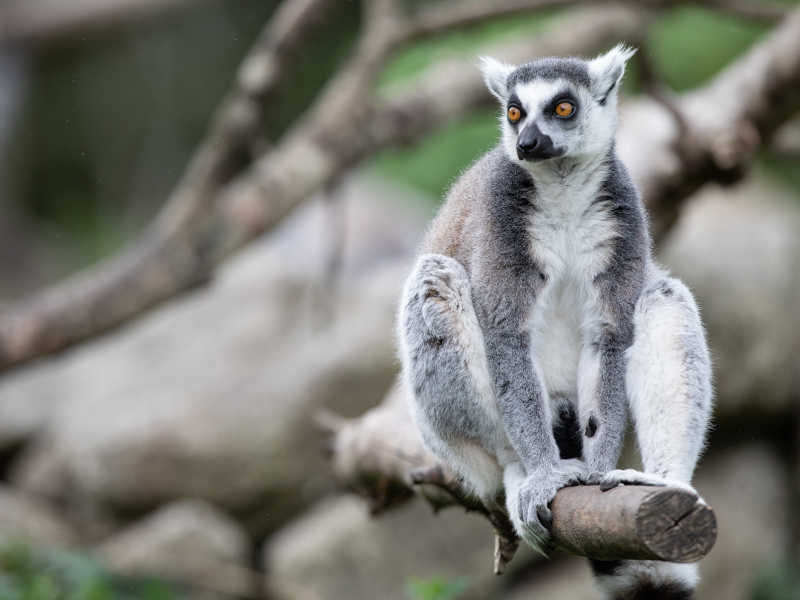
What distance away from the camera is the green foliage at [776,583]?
19.2 feet

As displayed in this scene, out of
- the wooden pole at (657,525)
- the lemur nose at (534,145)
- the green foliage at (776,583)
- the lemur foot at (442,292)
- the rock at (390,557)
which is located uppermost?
the lemur nose at (534,145)

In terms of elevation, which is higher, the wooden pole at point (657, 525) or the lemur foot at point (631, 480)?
the wooden pole at point (657, 525)

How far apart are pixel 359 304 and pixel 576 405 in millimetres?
4220

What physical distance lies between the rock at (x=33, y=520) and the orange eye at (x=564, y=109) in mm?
5417

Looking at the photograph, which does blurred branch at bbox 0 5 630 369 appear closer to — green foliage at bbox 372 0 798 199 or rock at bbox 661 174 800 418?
rock at bbox 661 174 800 418

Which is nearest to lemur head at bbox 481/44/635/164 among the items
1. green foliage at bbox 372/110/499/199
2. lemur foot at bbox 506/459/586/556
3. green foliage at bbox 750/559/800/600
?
lemur foot at bbox 506/459/586/556

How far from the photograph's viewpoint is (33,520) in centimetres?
642

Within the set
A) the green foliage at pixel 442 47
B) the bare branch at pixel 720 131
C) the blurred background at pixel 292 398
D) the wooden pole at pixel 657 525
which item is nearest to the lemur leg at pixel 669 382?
the wooden pole at pixel 657 525

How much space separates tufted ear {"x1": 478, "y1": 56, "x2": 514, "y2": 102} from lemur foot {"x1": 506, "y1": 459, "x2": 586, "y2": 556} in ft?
4.76

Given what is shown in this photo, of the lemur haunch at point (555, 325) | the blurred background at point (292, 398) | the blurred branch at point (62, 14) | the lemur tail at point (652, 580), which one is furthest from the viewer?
the blurred branch at point (62, 14)

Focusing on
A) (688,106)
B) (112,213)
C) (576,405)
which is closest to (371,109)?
(688,106)

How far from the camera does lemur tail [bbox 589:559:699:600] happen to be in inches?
97.4

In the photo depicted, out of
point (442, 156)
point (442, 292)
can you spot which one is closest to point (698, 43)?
point (442, 156)

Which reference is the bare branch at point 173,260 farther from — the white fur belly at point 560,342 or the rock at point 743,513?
the rock at point 743,513
